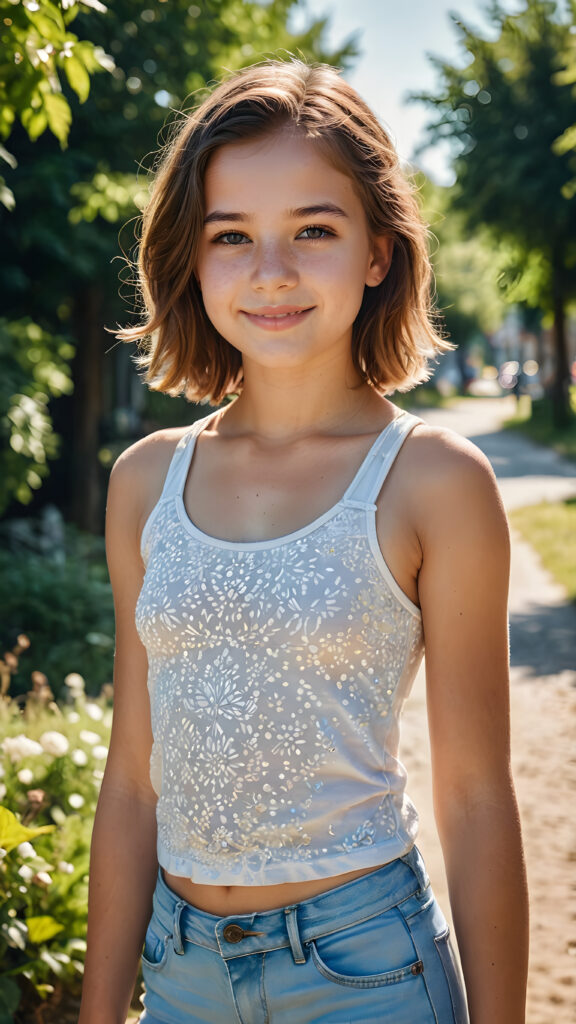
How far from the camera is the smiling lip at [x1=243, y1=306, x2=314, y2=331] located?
1610 millimetres

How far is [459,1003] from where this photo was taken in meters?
1.44

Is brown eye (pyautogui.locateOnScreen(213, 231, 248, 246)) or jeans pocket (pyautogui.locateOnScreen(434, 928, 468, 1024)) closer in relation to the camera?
jeans pocket (pyautogui.locateOnScreen(434, 928, 468, 1024))

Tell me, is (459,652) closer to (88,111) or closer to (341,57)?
(88,111)

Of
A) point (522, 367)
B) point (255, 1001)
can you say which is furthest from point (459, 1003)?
point (522, 367)

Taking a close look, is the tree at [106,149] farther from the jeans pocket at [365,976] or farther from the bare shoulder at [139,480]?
the jeans pocket at [365,976]

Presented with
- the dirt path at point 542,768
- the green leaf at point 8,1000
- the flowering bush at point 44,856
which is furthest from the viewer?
the dirt path at point 542,768

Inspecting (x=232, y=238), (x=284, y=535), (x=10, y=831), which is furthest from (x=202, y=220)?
(x=10, y=831)

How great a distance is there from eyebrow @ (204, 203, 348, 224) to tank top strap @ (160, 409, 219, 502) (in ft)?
1.20

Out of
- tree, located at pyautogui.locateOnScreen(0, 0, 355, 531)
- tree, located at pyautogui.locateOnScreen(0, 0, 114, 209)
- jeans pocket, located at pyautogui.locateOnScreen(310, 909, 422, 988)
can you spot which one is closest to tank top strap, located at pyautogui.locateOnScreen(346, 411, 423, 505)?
jeans pocket, located at pyautogui.locateOnScreen(310, 909, 422, 988)

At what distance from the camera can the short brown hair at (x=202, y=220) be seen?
1.65 meters

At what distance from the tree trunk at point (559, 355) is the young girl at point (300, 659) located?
349 inches

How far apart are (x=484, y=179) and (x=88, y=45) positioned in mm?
11977

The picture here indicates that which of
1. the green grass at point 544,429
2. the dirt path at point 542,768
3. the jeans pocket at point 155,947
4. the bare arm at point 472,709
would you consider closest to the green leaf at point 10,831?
the jeans pocket at point 155,947

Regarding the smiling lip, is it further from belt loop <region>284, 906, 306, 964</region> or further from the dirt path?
the dirt path
